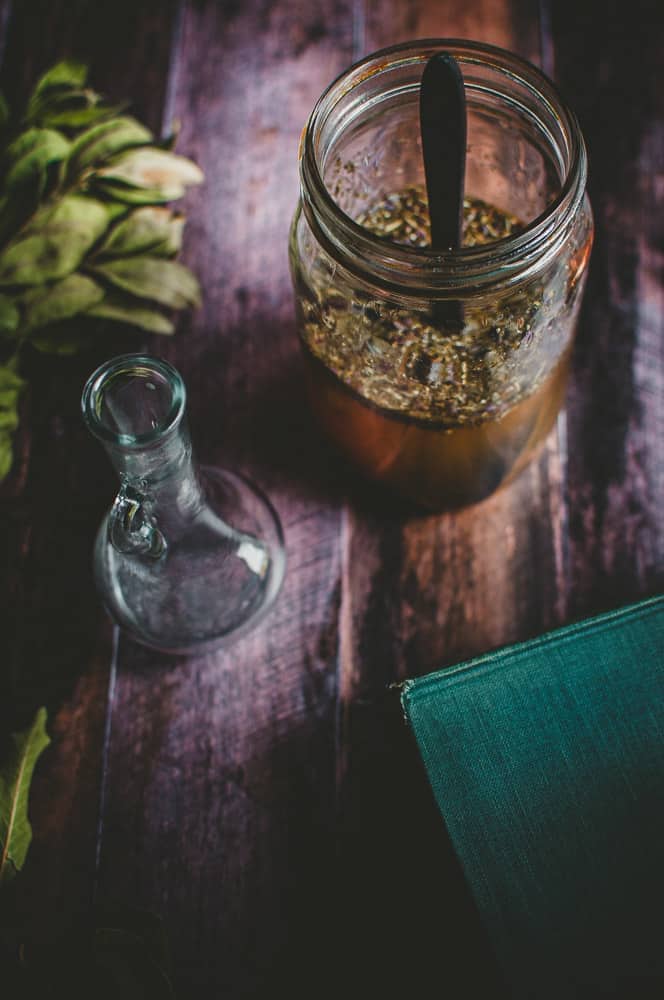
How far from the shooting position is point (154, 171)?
2.27 ft

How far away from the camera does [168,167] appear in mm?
694

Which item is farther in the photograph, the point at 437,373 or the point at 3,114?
the point at 3,114

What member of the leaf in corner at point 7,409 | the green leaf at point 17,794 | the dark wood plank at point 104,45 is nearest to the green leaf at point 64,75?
the dark wood plank at point 104,45

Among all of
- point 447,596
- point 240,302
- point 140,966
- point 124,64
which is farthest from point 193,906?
point 124,64

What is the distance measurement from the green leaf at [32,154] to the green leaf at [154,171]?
4cm

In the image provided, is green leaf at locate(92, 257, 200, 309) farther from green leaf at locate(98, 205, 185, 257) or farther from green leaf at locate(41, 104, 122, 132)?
green leaf at locate(41, 104, 122, 132)

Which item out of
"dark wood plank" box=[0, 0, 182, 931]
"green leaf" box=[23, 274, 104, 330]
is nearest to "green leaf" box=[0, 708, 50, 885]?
"dark wood plank" box=[0, 0, 182, 931]

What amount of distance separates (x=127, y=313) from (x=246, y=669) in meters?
0.28

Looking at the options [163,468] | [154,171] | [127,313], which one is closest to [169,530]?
[163,468]

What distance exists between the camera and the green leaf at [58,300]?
0.65m

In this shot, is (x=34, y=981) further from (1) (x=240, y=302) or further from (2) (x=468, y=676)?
(1) (x=240, y=302)

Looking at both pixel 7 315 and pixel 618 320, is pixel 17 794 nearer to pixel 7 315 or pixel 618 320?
pixel 7 315

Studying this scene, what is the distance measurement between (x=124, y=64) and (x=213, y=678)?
54 cm

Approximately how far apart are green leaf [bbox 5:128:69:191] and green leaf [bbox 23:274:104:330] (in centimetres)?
7
